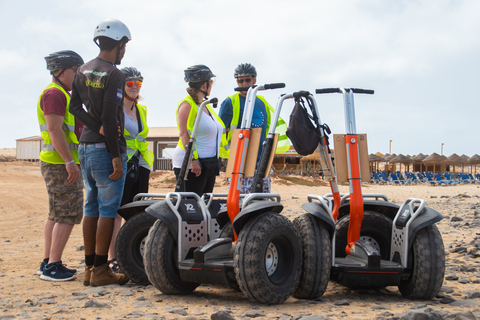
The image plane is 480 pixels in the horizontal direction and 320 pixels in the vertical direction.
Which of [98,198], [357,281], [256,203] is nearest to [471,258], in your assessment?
[357,281]

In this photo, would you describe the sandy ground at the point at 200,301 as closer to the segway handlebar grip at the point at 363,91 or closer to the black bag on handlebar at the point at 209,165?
the black bag on handlebar at the point at 209,165

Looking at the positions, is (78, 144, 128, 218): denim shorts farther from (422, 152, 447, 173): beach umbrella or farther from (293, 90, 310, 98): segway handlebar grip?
(422, 152, 447, 173): beach umbrella

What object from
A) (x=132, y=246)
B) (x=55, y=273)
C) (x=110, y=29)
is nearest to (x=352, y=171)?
(x=132, y=246)

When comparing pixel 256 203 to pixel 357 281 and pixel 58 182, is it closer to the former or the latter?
pixel 357 281

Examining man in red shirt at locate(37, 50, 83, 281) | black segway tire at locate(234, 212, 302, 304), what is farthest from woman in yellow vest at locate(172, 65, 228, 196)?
Answer: black segway tire at locate(234, 212, 302, 304)

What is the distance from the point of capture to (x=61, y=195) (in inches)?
176

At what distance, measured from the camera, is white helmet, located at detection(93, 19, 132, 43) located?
160 inches

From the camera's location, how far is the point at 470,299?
363 cm

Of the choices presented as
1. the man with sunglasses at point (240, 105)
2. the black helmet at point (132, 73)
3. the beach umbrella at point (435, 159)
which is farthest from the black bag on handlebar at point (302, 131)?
the beach umbrella at point (435, 159)

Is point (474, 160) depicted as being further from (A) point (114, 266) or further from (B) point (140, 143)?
(A) point (114, 266)

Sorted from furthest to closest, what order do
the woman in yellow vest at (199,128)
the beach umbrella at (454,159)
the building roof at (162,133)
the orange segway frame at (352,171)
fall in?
the beach umbrella at (454,159) → the building roof at (162,133) → the woman in yellow vest at (199,128) → the orange segway frame at (352,171)

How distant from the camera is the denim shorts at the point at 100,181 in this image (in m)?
4.00

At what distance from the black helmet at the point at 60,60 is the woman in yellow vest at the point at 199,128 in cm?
121

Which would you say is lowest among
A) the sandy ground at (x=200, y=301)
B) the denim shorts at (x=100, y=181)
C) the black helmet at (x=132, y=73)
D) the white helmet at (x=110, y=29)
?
the sandy ground at (x=200, y=301)
